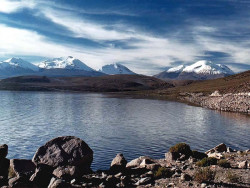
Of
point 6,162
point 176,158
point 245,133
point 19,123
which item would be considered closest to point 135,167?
point 176,158

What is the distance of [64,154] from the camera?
24.0 m

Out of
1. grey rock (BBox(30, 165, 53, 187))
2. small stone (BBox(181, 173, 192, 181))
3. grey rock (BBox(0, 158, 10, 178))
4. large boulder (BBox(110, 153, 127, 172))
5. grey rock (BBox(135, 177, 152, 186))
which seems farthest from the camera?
large boulder (BBox(110, 153, 127, 172))

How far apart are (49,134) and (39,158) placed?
21124 mm

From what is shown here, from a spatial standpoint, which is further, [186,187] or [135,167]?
[135,167]

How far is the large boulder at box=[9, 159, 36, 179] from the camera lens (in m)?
22.9

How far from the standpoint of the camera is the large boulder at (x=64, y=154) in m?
23.6

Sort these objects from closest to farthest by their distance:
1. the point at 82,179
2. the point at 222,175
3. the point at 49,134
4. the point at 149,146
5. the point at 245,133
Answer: the point at 222,175
the point at 82,179
the point at 149,146
the point at 49,134
the point at 245,133

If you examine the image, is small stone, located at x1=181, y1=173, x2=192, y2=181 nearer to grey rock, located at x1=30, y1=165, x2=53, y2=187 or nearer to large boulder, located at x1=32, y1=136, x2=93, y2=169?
large boulder, located at x1=32, y1=136, x2=93, y2=169

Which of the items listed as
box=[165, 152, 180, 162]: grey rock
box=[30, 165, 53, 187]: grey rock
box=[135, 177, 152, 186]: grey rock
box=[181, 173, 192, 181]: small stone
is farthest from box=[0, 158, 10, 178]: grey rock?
box=[165, 152, 180, 162]: grey rock

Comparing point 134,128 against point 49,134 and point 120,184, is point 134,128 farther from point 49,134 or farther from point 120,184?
point 120,184

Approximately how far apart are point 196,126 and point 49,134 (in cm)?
2987

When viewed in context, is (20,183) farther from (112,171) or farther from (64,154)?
(112,171)

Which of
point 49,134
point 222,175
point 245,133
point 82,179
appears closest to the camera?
point 222,175

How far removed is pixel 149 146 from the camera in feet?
122
